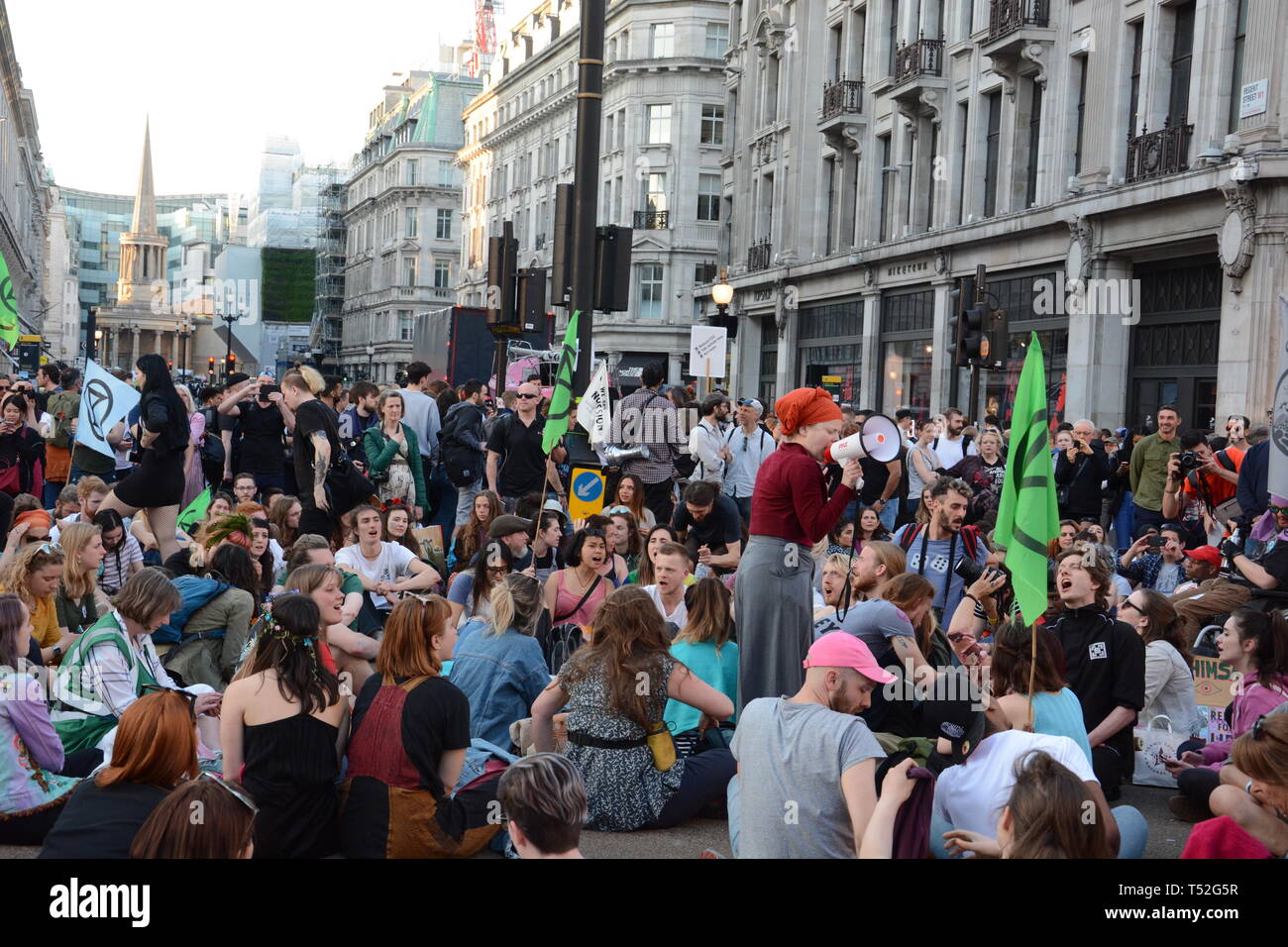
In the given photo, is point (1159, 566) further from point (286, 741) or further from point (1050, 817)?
point (286, 741)

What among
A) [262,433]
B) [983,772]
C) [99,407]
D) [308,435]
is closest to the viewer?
[983,772]

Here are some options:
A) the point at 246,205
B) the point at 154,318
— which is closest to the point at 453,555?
the point at 246,205

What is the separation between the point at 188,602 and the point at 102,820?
3145 millimetres

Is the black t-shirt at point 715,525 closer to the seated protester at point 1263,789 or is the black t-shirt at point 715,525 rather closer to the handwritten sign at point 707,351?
the seated protester at point 1263,789

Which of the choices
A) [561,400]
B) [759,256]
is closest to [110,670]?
[561,400]

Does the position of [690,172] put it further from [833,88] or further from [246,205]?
[246,205]

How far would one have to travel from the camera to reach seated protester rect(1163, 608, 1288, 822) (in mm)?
6684

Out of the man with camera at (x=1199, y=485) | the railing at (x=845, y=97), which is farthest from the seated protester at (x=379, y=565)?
the railing at (x=845, y=97)

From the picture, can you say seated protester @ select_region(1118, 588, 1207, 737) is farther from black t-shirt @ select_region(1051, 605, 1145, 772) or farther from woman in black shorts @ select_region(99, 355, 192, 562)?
woman in black shorts @ select_region(99, 355, 192, 562)

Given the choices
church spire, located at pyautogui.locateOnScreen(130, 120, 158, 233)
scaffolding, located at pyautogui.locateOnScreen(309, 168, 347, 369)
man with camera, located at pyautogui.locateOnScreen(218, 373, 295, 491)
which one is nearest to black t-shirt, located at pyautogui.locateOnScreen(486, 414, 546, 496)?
man with camera, located at pyautogui.locateOnScreen(218, 373, 295, 491)

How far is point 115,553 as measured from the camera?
9.62 meters

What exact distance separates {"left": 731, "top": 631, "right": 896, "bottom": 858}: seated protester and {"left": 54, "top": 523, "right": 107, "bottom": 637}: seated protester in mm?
4888

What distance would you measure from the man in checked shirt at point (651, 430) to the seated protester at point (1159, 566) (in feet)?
14.1

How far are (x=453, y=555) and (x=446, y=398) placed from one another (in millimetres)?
4811
